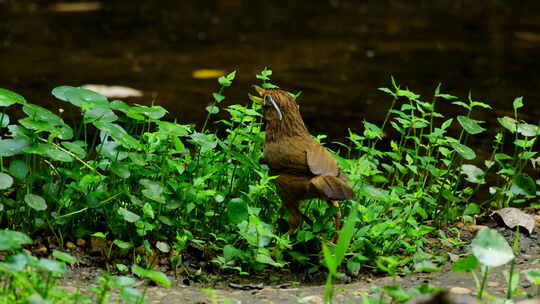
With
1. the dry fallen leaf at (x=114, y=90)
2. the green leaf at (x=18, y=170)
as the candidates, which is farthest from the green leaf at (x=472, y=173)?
the dry fallen leaf at (x=114, y=90)

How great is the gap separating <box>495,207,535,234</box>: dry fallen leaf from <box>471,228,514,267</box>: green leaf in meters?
1.24

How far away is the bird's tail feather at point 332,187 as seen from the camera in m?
3.31

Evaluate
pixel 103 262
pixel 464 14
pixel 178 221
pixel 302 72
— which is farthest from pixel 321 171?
pixel 464 14

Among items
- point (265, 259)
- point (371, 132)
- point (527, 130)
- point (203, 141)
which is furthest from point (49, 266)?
point (527, 130)

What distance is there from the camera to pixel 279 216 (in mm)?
3711

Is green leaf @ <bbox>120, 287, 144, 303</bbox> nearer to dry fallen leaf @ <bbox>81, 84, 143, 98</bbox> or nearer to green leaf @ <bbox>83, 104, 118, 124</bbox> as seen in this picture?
green leaf @ <bbox>83, 104, 118, 124</bbox>

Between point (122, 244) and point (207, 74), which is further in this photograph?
point (207, 74)

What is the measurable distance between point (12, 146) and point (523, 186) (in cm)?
218

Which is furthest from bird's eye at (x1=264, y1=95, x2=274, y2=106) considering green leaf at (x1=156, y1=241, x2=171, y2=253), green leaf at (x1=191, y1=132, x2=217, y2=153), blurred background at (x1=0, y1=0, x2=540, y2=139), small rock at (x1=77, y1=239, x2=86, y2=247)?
blurred background at (x1=0, y1=0, x2=540, y2=139)

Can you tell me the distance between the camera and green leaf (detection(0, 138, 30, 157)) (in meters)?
3.29

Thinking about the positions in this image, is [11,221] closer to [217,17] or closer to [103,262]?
[103,262]

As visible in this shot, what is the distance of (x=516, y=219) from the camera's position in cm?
402

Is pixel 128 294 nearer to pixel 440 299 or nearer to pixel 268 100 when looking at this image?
pixel 440 299

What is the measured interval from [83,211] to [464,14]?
8258 millimetres
